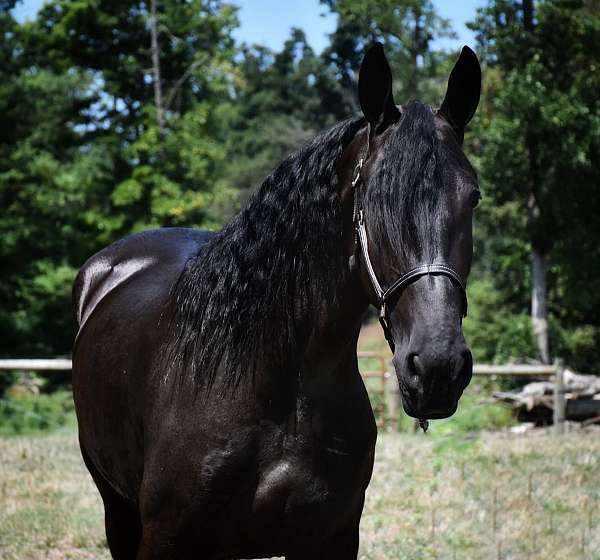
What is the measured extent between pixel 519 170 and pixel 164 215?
26.2 ft

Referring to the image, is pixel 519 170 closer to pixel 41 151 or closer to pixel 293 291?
pixel 41 151

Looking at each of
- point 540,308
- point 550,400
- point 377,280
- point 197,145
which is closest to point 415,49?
point 197,145

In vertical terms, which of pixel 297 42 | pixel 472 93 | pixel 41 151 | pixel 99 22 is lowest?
pixel 472 93

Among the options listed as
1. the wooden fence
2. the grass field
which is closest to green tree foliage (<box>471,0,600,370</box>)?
the wooden fence

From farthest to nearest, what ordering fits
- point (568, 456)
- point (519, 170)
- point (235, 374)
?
point (519, 170) → point (568, 456) → point (235, 374)

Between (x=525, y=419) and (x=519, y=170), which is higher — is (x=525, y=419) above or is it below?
below

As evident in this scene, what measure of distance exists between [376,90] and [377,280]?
529 millimetres

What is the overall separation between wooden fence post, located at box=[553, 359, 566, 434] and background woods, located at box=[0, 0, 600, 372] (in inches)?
159

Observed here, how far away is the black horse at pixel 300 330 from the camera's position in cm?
192

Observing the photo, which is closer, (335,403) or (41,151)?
(335,403)

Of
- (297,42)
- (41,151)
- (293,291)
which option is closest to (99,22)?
(41,151)

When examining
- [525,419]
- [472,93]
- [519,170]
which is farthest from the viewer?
[519,170]

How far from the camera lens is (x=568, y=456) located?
26.1 feet

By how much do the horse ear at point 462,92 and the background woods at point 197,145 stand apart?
30.3 ft
